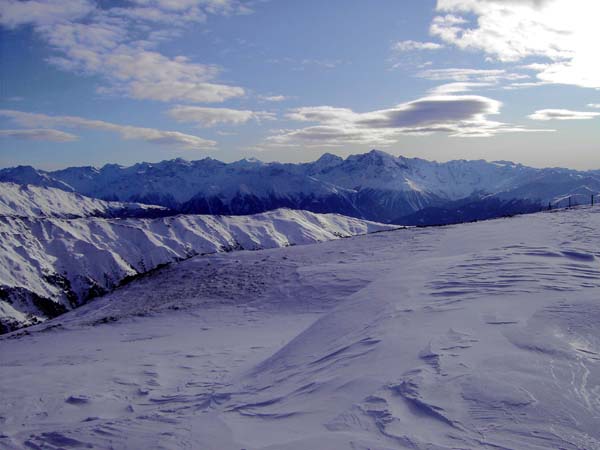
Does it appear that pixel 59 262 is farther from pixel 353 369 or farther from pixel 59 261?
pixel 353 369

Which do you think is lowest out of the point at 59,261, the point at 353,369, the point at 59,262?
the point at 59,262

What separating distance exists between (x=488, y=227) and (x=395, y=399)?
104ft

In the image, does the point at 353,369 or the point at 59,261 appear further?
the point at 59,261

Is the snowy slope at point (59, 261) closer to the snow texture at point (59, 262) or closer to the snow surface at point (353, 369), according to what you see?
the snow texture at point (59, 262)

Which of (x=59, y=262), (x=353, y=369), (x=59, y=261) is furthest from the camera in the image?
(x=59, y=261)

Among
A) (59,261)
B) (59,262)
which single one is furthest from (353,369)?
(59,261)

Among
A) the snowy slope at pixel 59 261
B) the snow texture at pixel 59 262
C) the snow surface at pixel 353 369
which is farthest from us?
the snowy slope at pixel 59 261

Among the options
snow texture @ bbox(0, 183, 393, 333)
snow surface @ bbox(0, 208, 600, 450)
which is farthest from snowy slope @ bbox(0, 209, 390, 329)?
snow surface @ bbox(0, 208, 600, 450)

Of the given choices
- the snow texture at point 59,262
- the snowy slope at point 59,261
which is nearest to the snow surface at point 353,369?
the snow texture at point 59,262

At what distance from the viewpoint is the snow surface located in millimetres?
7148

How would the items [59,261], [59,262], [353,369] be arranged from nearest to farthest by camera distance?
[353,369]
[59,262]
[59,261]

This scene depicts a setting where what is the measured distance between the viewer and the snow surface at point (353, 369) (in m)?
7.15

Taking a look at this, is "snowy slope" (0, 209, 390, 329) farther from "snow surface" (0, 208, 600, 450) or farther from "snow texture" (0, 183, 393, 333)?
"snow surface" (0, 208, 600, 450)

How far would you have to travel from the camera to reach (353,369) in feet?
32.5
